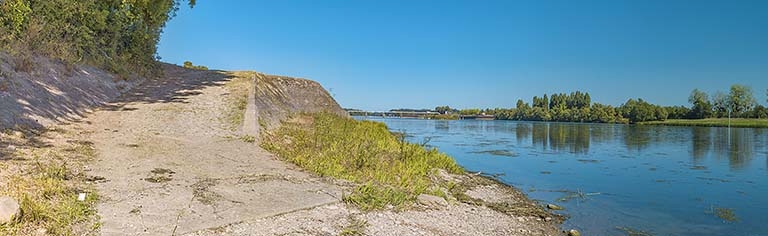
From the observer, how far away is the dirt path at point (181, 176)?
4.94 metres

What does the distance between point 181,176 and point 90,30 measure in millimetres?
11401

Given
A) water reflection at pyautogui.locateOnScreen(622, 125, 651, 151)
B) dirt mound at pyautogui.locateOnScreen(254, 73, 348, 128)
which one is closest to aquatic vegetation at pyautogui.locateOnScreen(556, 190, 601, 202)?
dirt mound at pyautogui.locateOnScreen(254, 73, 348, 128)

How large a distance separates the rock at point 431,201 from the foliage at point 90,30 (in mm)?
7774

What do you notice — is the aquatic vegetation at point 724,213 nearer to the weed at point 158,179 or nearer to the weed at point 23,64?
the weed at point 158,179

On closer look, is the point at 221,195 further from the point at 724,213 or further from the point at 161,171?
the point at 724,213

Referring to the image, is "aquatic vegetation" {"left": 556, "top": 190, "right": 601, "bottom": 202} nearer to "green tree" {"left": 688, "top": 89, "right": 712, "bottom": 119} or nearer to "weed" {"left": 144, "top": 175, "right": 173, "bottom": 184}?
"weed" {"left": 144, "top": 175, "right": 173, "bottom": 184}

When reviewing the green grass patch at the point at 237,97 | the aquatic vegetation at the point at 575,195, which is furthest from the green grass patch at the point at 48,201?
the aquatic vegetation at the point at 575,195

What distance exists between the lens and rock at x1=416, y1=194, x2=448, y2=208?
733 centimetres

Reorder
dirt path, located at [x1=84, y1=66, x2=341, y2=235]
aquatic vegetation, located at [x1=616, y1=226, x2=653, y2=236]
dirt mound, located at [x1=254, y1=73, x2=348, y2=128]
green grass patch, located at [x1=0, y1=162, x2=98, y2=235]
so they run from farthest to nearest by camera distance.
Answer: dirt mound, located at [x1=254, y1=73, x2=348, y2=128] → aquatic vegetation, located at [x1=616, y1=226, x2=653, y2=236] → dirt path, located at [x1=84, y1=66, x2=341, y2=235] → green grass patch, located at [x1=0, y1=162, x2=98, y2=235]

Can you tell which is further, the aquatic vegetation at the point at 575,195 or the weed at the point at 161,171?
the aquatic vegetation at the point at 575,195

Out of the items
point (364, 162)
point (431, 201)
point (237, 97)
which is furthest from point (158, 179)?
point (237, 97)

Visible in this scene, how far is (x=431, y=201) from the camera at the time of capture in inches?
296

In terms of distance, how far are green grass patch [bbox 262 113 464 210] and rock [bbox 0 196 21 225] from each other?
355 cm

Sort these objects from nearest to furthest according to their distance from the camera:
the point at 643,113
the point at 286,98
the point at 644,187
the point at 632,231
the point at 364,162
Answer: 1. the point at 632,231
2. the point at 364,162
3. the point at 644,187
4. the point at 286,98
5. the point at 643,113
